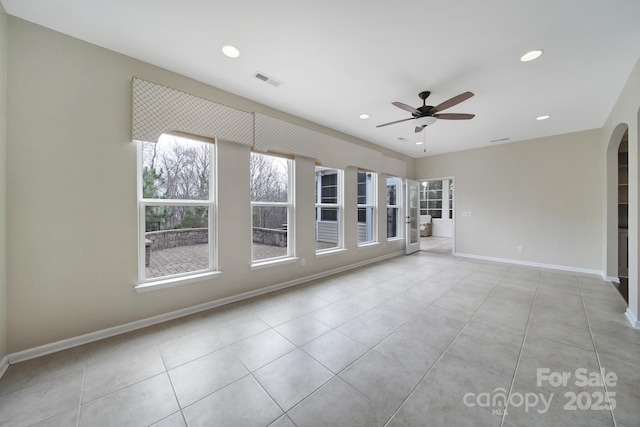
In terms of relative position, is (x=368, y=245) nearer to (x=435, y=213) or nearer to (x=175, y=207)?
(x=175, y=207)

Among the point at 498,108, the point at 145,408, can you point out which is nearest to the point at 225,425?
the point at 145,408

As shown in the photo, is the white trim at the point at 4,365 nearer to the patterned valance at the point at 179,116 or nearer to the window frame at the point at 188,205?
the window frame at the point at 188,205

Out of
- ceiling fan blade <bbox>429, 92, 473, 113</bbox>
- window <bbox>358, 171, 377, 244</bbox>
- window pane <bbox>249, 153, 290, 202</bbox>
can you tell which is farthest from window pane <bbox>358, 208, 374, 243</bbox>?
ceiling fan blade <bbox>429, 92, 473, 113</bbox>

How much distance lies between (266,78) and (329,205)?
8.29ft

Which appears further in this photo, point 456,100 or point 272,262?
point 272,262

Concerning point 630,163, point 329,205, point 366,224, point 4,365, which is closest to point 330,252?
point 329,205

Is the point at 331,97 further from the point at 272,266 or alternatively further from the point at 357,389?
the point at 357,389

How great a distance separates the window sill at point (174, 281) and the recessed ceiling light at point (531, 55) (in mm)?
4161

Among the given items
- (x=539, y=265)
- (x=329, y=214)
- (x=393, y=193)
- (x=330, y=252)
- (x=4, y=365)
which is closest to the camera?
(x=4, y=365)

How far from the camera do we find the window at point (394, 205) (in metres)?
6.51

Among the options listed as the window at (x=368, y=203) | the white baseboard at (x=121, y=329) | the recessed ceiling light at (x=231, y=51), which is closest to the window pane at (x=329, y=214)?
the window at (x=368, y=203)

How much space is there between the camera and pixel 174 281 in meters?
2.70

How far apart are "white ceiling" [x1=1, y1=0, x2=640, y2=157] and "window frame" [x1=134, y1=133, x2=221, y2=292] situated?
964 mm

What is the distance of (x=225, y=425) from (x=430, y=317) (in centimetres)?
229
